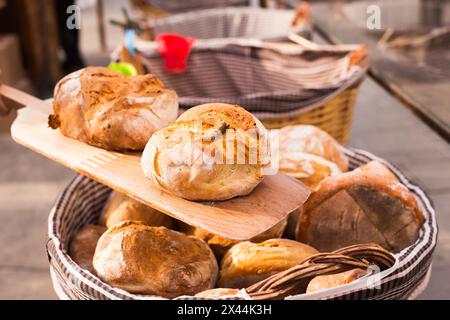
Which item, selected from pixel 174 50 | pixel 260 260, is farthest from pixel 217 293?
pixel 174 50

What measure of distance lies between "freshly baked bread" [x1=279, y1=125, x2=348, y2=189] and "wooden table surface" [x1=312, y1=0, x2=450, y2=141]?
8.5 inches

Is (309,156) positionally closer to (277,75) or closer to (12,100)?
(12,100)

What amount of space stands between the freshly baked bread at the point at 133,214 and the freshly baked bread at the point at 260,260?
0.63 feet

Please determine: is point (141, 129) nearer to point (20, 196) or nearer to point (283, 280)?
point (283, 280)

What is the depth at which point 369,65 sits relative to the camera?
77.0 inches

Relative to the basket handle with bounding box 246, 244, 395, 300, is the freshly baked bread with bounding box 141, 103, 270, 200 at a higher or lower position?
higher

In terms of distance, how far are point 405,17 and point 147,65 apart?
4.80 feet

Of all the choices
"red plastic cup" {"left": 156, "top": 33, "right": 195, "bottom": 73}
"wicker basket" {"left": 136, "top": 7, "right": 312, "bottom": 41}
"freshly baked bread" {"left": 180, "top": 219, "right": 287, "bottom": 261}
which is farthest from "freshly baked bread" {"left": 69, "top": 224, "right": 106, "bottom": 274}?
"wicker basket" {"left": 136, "top": 7, "right": 312, "bottom": 41}

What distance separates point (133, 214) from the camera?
48.2 inches

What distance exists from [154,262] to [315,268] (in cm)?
28

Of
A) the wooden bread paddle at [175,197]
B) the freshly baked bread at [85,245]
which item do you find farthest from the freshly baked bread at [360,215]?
the freshly baked bread at [85,245]

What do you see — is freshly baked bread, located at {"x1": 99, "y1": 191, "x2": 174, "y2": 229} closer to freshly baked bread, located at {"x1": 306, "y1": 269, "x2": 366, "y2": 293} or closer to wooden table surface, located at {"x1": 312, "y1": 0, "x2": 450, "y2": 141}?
freshly baked bread, located at {"x1": 306, "y1": 269, "x2": 366, "y2": 293}

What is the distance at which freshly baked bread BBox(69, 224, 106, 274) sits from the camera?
3.85ft
